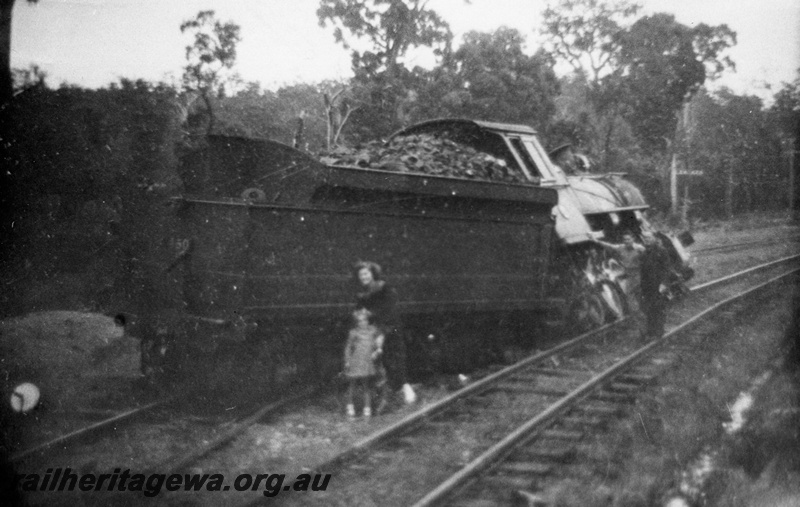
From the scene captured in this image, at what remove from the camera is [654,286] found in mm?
8125

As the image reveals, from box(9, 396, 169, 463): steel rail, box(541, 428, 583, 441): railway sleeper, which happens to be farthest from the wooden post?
box(9, 396, 169, 463): steel rail

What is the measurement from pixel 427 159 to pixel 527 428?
107 inches

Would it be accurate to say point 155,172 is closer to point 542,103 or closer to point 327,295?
point 327,295

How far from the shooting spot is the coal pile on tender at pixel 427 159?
595cm

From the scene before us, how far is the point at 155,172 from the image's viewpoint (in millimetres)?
8258

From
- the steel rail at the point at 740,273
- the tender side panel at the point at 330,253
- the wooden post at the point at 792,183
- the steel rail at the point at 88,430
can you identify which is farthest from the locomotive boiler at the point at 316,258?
the steel rail at the point at 740,273

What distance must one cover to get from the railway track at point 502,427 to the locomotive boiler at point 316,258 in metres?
0.86

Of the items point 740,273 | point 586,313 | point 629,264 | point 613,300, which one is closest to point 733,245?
point 740,273

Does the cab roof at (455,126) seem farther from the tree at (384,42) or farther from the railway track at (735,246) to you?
the railway track at (735,246)

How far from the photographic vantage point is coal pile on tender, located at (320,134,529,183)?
19.5 ft

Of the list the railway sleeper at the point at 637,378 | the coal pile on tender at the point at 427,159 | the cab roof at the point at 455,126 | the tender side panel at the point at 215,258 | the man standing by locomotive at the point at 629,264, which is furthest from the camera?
the man standing by locomotive at the point at 629,264

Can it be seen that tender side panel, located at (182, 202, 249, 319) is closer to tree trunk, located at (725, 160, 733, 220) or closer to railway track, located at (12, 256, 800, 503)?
railway track, located at (12, 256, 800, 503)

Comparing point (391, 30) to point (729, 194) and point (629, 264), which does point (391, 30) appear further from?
point (729, 194)

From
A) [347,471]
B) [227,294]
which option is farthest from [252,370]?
[347,471]
